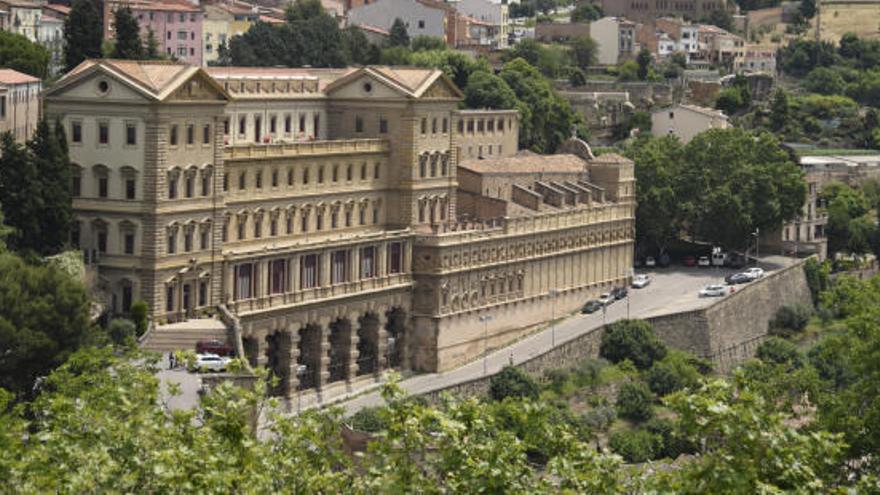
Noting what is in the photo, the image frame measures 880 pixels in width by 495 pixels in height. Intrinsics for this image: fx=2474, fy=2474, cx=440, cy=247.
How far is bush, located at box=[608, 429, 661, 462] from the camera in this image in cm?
8744

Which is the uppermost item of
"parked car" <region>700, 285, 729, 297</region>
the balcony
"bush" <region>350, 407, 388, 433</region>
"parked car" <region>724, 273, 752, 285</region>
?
the balcony

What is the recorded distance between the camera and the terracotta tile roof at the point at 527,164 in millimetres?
109938

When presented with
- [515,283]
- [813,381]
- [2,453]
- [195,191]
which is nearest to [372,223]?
[515,283]

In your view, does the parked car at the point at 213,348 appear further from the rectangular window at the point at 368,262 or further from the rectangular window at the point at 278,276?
the rectangular window at the point at 368,262

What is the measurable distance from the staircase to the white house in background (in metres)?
63.2

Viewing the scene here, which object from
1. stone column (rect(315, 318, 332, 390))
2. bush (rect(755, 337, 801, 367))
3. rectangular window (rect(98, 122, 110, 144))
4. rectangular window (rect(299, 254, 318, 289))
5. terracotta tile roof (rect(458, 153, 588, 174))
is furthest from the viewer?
terracotta tile roof (rect(458, 153, 588, 174))

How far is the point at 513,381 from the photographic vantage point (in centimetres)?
9281

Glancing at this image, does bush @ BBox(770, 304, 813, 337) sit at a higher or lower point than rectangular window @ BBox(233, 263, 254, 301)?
lower

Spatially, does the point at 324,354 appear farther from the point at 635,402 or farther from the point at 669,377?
the point at 669,377

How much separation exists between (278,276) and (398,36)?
273 ft

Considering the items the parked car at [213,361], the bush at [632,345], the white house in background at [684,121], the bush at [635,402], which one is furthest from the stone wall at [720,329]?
the white house in background at [684,121]

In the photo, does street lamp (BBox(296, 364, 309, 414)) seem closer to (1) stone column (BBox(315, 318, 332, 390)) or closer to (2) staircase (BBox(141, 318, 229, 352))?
(1) stone column (BBox(315, 318, 332, 390))

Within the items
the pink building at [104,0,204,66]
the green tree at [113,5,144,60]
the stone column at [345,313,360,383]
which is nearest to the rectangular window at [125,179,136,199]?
the stone column at [345,313,360,383]

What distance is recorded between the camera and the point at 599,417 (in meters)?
92.7
